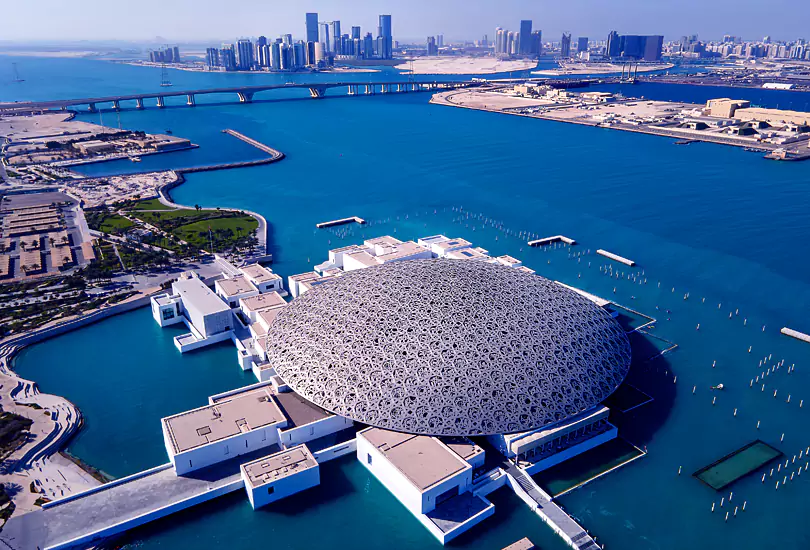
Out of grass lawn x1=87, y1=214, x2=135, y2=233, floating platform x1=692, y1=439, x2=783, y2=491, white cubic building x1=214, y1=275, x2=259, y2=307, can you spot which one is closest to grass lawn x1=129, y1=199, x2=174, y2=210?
grass lawn x1=87, y1=214, x2=135, y2=233

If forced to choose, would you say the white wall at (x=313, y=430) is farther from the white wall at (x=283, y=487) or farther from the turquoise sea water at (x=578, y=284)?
the white wall at (x=283, y=487)

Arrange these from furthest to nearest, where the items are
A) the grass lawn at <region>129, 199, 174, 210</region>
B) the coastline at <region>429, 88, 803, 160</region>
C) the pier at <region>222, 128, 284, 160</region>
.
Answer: the coastline at <region>429, 88, 803, 160</region>, the pier at <region>222, 128, 284, 160</region>, the grass lawn at <region>129, 199, 174, 210</region>

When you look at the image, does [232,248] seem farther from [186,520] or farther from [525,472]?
[525,472]

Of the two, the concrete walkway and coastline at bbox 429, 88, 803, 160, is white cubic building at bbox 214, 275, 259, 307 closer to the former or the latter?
the concrete walkway

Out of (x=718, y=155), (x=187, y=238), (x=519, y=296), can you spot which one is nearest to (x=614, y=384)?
(x=519, y=296)

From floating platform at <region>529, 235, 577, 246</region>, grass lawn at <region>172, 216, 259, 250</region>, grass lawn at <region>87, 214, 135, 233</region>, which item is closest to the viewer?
grass lawn at <region>172, 216, 259, 250</region>

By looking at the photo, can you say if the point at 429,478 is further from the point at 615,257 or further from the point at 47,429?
the point at 615,257
